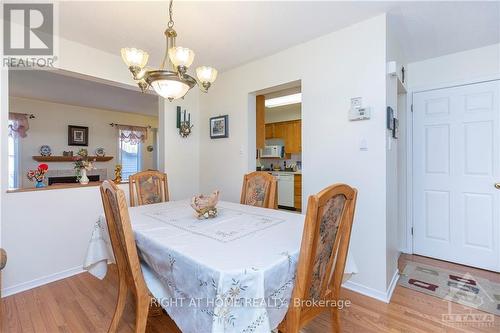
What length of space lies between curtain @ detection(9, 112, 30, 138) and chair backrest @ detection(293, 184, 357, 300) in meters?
5.87

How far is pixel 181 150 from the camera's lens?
3.39 meters

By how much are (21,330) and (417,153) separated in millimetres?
3973

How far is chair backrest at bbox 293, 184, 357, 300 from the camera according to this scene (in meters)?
0.94

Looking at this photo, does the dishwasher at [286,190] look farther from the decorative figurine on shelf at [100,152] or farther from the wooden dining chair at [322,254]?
the decorative figurine on shelf at [100,152]

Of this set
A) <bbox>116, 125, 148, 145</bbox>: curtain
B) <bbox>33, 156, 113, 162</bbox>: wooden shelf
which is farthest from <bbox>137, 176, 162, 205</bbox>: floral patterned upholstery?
<bbox>116, 125, 148, 145</bbox>: curtain

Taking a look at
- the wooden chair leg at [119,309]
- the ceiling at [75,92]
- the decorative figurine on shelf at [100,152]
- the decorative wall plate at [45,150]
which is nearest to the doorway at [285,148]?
the ceiling at [75,92]

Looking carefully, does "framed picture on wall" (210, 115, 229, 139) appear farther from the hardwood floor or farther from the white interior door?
the white interior door

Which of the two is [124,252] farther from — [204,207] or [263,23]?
[263,23]

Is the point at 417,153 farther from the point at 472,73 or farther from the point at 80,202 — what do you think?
the point at 80,202

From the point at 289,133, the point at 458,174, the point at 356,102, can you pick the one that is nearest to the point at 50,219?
the point at 356,102

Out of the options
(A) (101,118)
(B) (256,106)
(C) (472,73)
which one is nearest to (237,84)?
(B) (256,106)

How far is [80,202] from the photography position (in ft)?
8.21

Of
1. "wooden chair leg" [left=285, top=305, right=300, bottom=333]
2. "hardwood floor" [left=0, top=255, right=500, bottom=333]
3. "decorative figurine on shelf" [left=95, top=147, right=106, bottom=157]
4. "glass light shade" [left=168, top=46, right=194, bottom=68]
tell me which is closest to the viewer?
"wooden chair leg" [left=285, top=305, right=300, bottom=333]

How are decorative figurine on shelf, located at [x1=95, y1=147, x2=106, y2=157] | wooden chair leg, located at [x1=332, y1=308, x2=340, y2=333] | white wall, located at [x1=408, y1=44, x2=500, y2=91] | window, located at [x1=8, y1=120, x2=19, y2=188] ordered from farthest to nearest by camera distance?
1. decorative figurine on shelf, located at [x1=95, y1=147, x2=106, y2=157]
2. window, located at [x1=8, y1=120, x2=19, y2=188]
3. white wall, located at [x1=408, y1=44, x2=500, y2=91]
4. wooden chair leg, located at [x1=332, y1=308, x2=340, y2=333]
